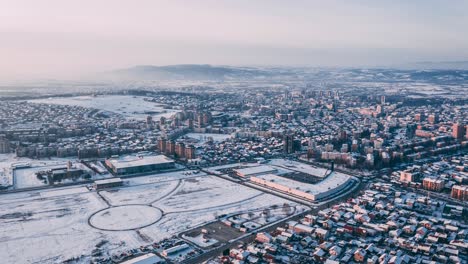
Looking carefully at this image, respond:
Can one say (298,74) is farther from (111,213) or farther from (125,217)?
(125,217)

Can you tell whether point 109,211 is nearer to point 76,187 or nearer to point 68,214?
point 68,214

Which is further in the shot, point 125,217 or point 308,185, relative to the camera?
point 308,185

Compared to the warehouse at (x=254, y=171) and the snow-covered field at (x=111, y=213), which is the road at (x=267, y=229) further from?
the warehouse at (x=254, y=171)

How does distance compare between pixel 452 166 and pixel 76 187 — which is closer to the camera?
pixel 76 187

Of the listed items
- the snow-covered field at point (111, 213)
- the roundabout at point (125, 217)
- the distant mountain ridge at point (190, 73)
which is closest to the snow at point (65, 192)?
the snow-covered field at point (111, 213)

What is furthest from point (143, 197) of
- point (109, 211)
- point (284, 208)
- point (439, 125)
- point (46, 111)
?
point (46, 111)

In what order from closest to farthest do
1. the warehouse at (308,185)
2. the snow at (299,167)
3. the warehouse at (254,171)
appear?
the warehouse at (308,185) → the warehouse at (254,171) → the snow at (299,167)

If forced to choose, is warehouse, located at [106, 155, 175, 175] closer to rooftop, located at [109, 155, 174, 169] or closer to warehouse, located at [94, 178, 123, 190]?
rooftop, located at [109, 155, 174, 169]

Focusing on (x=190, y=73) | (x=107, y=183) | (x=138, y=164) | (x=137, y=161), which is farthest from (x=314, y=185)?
(x=190, y=73)
